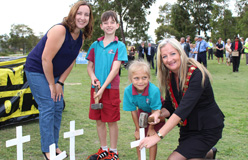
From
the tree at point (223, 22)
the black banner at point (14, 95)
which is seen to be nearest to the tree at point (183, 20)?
the tree at point (223, 22)

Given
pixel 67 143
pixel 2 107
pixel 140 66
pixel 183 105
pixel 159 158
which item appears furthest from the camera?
pixel 2 107

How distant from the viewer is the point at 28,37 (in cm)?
8412

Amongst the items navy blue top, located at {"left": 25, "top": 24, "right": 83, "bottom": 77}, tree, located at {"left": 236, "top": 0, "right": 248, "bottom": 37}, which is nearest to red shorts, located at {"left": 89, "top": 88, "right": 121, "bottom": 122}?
navy blue top, located at {"left": 25, "top": 24, "right": 83, "bottom": 77}

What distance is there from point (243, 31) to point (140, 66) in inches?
1899

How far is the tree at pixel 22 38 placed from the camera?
7816cm

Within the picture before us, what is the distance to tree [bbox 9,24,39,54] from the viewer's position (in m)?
78.2

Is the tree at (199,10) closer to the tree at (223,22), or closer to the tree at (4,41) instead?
the tree at (223,22)

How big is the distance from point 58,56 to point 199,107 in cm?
161

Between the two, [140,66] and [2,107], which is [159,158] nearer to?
[140,66]

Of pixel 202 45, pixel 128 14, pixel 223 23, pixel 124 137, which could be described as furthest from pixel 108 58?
pixel 223 23

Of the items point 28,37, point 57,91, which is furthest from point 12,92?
point 28,37

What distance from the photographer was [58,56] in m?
2.72

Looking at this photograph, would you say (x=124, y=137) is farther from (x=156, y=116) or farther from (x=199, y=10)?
(x=199, y=10)

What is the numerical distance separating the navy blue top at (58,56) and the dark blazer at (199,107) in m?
1.38
